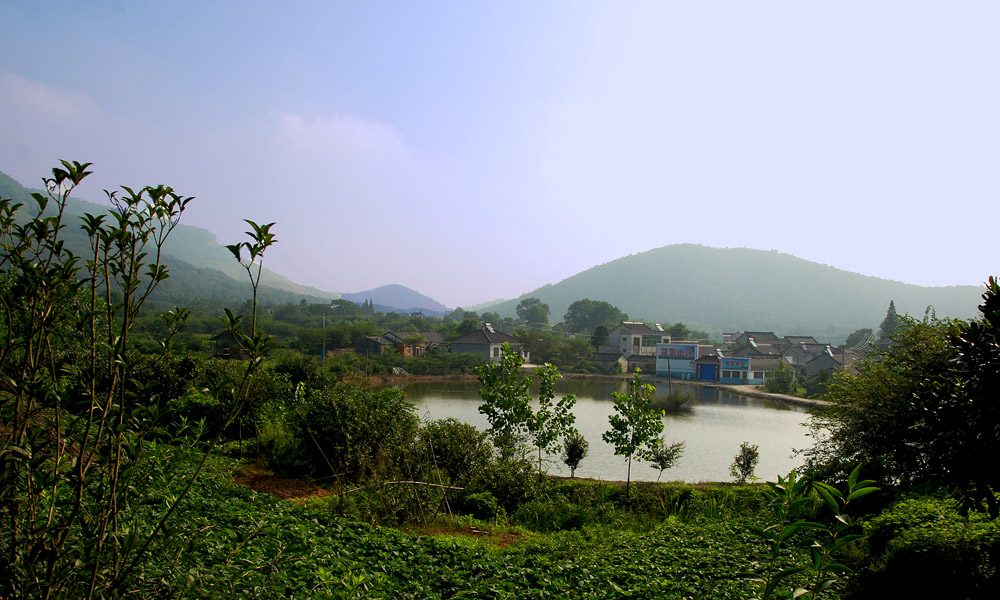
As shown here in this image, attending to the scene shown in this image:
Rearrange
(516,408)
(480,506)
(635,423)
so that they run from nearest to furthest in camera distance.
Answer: (480,506) < (635,423) < (516,408)

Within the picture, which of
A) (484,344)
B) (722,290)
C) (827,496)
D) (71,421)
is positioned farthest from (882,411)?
(722,290)

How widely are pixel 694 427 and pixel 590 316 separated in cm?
5479

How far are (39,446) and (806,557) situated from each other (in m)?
5.45

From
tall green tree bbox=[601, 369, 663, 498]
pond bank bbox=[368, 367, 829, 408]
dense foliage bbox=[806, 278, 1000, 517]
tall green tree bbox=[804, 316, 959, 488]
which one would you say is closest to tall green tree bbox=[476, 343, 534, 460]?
tall green tree bbox=[601, 369, 663, 498]

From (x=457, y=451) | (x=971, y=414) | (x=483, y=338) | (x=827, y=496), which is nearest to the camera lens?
(x=827, y=496)

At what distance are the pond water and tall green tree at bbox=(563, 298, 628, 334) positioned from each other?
38.7 metres

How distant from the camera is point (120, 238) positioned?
1.71m

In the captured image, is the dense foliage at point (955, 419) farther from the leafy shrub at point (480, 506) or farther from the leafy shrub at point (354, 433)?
the leafy shrub at point (354, 433)

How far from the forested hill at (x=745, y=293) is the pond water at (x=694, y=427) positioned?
89.7 meters

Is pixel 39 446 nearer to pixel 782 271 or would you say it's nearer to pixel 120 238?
pixel 120 238

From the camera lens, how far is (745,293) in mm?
150750

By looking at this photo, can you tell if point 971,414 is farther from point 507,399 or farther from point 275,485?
point 275,485

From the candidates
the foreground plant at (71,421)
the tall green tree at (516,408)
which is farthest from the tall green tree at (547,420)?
the foreground plant at (71,421)

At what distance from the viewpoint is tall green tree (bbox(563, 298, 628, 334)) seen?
236 ft
